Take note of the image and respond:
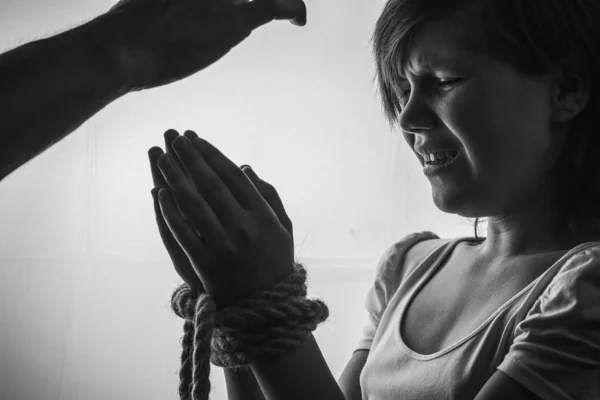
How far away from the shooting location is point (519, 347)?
0.50 meters

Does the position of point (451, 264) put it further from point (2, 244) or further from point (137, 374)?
point (2, 244)

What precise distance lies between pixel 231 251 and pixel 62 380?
88 centimetres

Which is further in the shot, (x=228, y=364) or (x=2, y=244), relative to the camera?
(x=2, y=244)

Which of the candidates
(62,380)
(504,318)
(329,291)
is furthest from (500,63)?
(62,380)

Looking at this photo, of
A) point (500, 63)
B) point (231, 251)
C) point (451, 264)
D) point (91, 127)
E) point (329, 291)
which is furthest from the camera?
point (329, 291)

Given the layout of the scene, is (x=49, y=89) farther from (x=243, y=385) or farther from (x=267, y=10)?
(x=243, y=385)

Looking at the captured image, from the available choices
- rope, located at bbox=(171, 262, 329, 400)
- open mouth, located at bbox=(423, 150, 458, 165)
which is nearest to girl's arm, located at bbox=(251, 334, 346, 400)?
rope, located at bbox=(171, 262, 329, 400)

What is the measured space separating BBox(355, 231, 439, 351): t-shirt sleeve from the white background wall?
40cm

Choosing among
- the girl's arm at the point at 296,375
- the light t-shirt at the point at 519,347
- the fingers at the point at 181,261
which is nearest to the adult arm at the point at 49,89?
the fingers at the point at 181,261

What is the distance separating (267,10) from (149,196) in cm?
70

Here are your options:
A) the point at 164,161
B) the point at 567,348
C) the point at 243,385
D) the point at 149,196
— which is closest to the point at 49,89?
the point at 164,161

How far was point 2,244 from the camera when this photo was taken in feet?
3.76

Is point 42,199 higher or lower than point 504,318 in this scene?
higher

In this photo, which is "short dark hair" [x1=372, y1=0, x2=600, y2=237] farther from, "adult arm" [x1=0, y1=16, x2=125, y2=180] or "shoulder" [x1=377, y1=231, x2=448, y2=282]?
"adult arm" [x1=0, y1=16, x2=125, y2=180]
